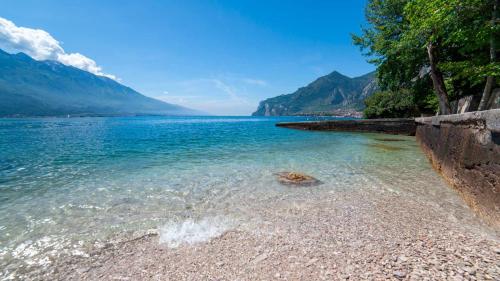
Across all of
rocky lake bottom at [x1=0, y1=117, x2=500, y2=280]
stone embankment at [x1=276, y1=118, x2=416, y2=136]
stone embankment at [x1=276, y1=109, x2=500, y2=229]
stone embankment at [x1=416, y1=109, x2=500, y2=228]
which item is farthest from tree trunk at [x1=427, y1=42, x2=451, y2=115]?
stone embankment at [x1=416, y1=109, x2=500, y2=228]

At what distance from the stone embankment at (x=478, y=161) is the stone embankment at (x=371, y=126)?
23.1 meters

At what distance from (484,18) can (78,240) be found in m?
16.5

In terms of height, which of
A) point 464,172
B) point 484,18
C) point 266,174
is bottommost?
point 266,174

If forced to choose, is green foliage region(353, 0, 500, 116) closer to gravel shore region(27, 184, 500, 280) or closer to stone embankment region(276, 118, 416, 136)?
stone embankment region(276, 118, 416, 136)

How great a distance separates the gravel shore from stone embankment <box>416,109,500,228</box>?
425 millimetres

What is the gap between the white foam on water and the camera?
13.3 ft

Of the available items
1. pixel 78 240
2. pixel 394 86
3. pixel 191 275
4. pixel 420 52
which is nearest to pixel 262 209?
pixel 191 275

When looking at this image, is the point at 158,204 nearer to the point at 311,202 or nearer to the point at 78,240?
the point at 78,240

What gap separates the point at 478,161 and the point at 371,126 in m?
28.7

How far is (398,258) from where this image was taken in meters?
3.07

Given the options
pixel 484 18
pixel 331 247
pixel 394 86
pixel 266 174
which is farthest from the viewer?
pixel 394 86

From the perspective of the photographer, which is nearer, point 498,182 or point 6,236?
point 498,182

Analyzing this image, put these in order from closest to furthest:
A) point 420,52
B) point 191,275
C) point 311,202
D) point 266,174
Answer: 1. point 191,275
2. point 311,202
3. point 266,174
4. point 420,52

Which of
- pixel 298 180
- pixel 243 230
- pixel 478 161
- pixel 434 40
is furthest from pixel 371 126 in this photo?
pixel 243 230
